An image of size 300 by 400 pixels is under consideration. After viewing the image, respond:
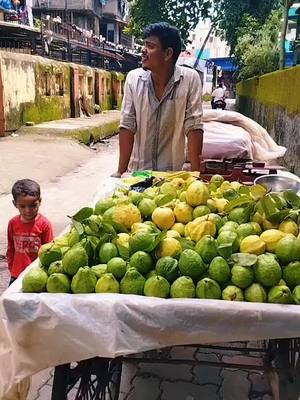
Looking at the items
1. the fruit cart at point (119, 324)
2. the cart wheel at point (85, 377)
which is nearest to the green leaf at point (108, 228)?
the fruit cart at point (119, 324)

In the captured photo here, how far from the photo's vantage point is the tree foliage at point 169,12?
20422 mm

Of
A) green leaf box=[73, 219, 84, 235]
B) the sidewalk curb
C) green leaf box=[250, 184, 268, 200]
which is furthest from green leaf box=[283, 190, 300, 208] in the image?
the sidewalk curb

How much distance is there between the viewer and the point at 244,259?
5.36ft

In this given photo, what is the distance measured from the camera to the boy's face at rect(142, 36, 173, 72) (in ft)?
9.61

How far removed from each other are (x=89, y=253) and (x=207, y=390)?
4.28 feet

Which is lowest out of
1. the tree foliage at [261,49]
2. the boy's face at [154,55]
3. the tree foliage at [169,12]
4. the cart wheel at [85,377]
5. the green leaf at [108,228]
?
the cart wheel at [85,377]

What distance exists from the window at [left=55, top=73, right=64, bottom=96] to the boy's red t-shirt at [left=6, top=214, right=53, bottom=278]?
43.7 feet

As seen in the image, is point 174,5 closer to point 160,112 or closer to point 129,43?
point 160,112

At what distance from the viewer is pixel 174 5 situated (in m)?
21.1

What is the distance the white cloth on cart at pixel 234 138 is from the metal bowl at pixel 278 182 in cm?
92

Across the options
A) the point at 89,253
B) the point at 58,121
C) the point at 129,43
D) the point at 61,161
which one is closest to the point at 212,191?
the point at 89,253

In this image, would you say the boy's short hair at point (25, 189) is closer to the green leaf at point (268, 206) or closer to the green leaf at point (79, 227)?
the green leaf at point (79, 227)

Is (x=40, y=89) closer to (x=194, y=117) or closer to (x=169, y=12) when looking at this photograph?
(x=169, y=12)

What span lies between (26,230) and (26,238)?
48 millimetres
